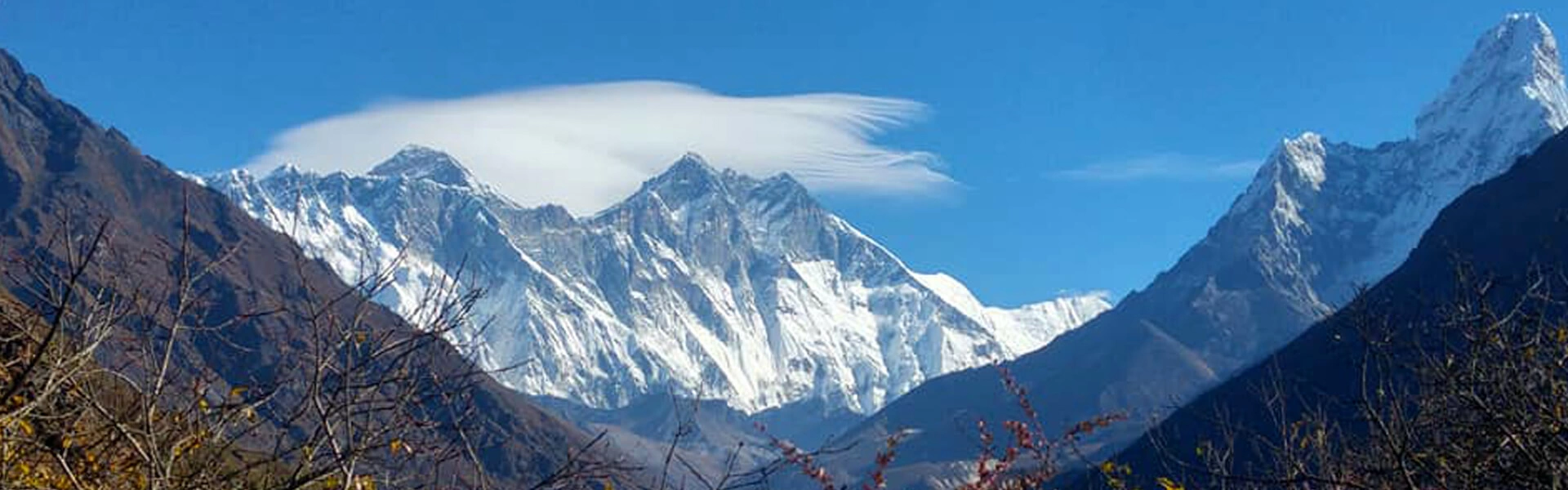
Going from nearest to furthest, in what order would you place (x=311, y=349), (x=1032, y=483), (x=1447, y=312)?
(x=311, y=349) < (x=1447, y=312) < (x=1032, y=483)

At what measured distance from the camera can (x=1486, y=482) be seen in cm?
1004

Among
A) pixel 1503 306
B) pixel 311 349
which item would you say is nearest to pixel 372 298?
pixel 311 349

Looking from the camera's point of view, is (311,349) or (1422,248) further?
(1422,248)

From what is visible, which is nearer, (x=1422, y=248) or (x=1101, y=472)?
(x=1101, y=472)

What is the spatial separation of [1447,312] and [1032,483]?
3.38 metres

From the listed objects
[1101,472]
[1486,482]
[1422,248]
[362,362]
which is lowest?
[1486,482]

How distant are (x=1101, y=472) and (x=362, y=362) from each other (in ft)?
20.6

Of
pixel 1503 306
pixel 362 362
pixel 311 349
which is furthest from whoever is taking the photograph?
pixel 1503 306

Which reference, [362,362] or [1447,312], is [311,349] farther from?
[1447,312]

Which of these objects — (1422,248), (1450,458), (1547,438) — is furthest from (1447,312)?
(1422,248)

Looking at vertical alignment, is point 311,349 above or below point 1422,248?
below

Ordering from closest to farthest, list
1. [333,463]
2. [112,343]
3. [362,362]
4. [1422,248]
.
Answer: [333,463], [362,362], [112,343], [1422,248]

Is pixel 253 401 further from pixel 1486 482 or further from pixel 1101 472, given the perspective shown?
pixel 1486 482

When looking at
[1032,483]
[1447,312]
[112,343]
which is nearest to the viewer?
[112,343]
